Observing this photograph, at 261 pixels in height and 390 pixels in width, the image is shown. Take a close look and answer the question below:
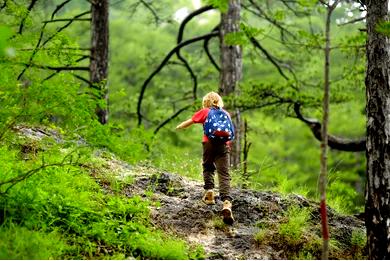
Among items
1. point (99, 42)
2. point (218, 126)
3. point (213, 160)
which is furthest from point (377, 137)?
point (99, 42)

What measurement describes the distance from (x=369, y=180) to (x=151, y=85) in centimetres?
2643

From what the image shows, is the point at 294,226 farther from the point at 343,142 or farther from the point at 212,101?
the point at 343,142

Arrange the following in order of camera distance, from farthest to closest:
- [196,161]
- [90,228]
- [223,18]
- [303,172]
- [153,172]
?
[303,172] < [223,18] < [196,161] < [153,172] < [90,228]

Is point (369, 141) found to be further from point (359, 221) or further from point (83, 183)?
point (83, 183)

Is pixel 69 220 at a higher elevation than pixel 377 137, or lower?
lower

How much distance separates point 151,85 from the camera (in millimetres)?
31578

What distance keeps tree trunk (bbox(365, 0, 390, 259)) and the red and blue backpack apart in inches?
70.1

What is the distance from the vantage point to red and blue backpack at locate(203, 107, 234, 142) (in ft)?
22.3

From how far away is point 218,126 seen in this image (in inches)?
267

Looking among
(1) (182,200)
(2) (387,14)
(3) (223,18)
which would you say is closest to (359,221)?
(1) (182,200)

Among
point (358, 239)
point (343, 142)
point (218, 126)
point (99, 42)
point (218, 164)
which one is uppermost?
point (99, 42)

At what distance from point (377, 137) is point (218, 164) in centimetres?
209

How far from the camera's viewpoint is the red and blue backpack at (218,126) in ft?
22.3

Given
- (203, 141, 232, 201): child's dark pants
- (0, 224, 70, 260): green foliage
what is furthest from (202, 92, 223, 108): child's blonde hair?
(0, 224, 70, 260): green foliage
